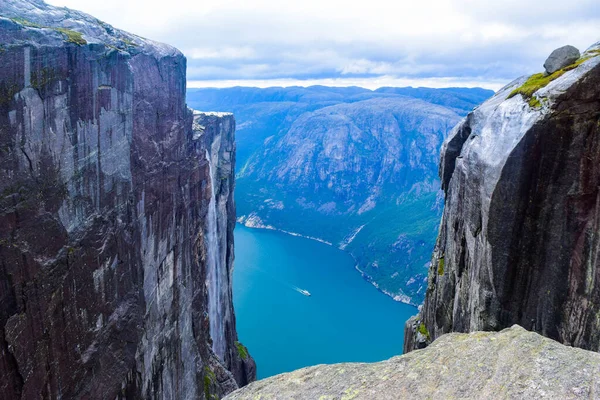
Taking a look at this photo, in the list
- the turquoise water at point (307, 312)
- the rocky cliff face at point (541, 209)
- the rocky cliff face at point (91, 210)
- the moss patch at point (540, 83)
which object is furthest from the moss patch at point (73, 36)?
the turquoise water at point (307, 312)

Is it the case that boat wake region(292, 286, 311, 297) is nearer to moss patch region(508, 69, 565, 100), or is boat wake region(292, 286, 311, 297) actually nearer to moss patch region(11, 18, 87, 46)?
moss patch region(508, 69, 565, 100)

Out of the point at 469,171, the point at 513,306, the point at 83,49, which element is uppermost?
the point at 83,49

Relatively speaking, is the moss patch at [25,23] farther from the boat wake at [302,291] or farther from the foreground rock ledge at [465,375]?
the boat wake at [302,291]

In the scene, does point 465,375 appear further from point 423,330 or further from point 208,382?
point 208,382

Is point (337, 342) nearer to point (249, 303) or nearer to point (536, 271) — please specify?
point (249, 303)

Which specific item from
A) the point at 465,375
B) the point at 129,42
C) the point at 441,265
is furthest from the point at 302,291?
the point at 465,375

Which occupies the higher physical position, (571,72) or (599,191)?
(571,72)

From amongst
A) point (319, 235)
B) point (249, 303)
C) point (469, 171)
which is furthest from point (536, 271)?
point (319, 235)
